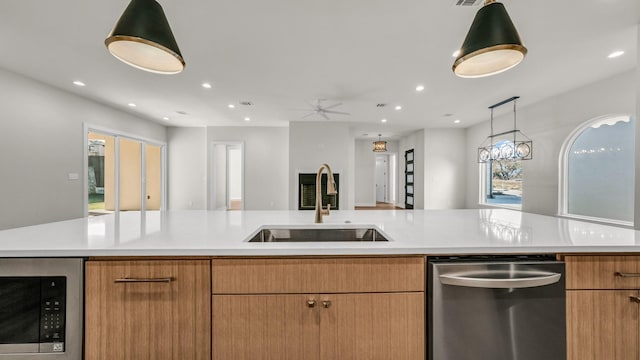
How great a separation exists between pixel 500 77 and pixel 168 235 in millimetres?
4408

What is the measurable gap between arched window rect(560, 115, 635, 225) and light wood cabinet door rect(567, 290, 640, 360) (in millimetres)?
3814

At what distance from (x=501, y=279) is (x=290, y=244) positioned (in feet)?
2.77

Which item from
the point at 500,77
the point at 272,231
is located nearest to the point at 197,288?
the point at 272,231

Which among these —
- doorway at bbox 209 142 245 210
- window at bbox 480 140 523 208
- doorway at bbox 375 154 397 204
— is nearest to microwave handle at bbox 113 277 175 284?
window at bbox 480 140 523 208

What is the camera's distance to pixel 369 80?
3.76 metres

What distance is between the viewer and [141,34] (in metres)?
1.16

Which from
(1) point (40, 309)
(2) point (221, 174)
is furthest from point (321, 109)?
(1) point (40, 309)

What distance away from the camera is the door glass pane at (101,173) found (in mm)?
4770

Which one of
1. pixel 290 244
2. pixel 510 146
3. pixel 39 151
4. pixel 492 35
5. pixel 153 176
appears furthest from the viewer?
pixel 153 176

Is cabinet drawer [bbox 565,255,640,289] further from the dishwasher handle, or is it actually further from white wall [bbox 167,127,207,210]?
white wall [bbox 167,127,207,210]

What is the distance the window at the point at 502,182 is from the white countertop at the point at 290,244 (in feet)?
15.0

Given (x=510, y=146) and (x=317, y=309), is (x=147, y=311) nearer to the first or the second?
(x=317, y=309)

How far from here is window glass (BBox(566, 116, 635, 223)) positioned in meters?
3.57

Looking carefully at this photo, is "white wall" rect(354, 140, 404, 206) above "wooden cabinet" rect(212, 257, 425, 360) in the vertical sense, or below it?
above
